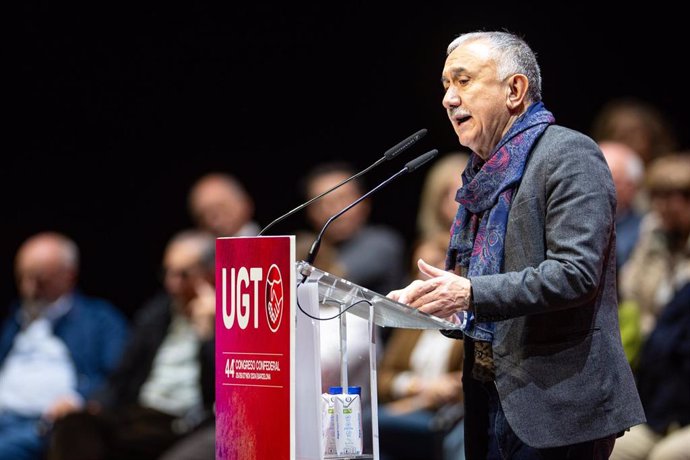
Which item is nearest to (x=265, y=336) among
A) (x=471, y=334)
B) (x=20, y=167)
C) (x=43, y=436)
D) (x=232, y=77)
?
(x=471, y=334)

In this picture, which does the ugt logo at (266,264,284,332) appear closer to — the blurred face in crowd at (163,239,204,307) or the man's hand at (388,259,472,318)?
the man's hand at (388,259,472,318)

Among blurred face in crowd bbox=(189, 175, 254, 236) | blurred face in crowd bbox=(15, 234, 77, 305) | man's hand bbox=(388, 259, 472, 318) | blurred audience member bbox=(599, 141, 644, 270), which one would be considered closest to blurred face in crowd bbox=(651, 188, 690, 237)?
blurred audience member bbox=(599, 141, 644, 270)

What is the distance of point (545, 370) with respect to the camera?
2.09 meters

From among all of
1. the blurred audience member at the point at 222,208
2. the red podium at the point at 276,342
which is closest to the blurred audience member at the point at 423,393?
the blurred audience member at the point at 222,208

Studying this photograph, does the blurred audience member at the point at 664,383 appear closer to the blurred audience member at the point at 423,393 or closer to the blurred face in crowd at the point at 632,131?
the blurred audience member at the point at 423,393

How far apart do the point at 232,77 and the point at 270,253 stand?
412 cm

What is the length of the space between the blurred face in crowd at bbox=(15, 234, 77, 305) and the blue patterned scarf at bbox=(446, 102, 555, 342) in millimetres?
3739

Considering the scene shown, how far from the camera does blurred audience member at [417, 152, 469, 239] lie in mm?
4652

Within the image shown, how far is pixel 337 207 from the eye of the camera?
5289 millimetres

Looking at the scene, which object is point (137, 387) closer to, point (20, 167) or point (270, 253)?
point (20, 167)

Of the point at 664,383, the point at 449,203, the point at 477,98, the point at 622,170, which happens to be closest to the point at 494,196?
the point at 477,98

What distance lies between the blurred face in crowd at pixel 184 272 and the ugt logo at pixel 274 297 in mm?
2779

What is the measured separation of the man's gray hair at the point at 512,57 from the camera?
7.37 feet

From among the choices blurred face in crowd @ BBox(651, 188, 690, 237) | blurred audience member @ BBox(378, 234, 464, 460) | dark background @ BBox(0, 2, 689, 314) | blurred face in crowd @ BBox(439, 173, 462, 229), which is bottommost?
blurred audience member @ BBox(378, 234, 464, 460)
